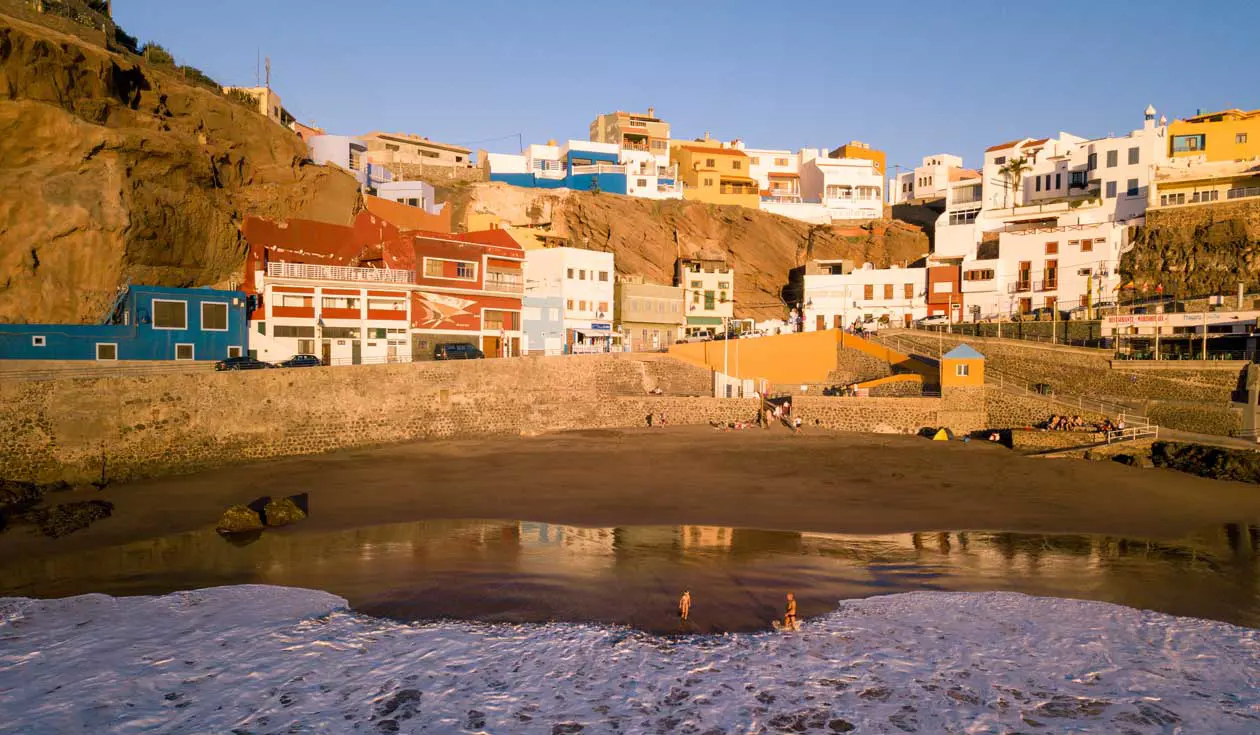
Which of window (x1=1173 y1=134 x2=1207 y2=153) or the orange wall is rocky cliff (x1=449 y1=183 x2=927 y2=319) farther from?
the orange wall

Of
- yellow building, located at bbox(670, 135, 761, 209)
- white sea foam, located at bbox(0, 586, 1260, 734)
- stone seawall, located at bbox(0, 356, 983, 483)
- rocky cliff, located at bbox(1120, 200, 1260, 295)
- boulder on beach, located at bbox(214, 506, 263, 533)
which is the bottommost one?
white sea foam, located at bbox(0, 586, 1260, 734)

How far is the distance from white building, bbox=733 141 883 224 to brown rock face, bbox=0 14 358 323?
46.6m

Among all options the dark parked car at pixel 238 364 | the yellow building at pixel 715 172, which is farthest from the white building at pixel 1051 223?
the dark parked car at pixel 238 364

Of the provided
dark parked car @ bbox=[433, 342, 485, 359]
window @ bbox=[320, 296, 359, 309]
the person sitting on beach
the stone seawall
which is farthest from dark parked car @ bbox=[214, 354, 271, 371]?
the person sitting on beach

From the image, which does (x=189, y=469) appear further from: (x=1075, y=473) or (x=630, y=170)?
(x=630, y=170)

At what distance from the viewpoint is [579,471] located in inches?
1065

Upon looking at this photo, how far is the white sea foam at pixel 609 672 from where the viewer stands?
11.5 metres

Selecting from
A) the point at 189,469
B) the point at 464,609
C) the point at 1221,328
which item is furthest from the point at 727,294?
the point at 464,609

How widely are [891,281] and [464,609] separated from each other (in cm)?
4738

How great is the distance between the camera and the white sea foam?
11.5 m

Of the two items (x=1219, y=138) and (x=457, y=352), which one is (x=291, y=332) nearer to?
(x=457, y=352)

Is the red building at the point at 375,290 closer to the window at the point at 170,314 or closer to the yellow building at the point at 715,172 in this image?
the window at the point at 170,314

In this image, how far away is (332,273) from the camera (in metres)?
36.8

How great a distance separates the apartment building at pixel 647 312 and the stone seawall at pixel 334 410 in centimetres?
1244
